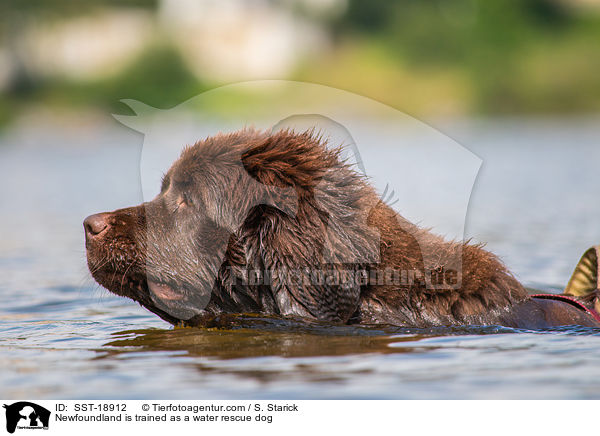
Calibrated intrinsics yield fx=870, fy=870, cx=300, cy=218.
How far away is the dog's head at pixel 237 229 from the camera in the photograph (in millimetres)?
4828

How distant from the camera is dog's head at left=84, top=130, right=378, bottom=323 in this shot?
4.83m

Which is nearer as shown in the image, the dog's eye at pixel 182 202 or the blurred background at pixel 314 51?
the dog's eye at pixel 182 202

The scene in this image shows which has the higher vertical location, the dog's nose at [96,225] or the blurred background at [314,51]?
the blurred background at [314,51]

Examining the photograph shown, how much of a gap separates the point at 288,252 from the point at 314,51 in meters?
27.6

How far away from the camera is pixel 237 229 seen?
5.04m

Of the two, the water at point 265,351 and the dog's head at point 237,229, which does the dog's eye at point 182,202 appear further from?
the water at point 265,351

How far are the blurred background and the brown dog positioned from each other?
75.0ft
